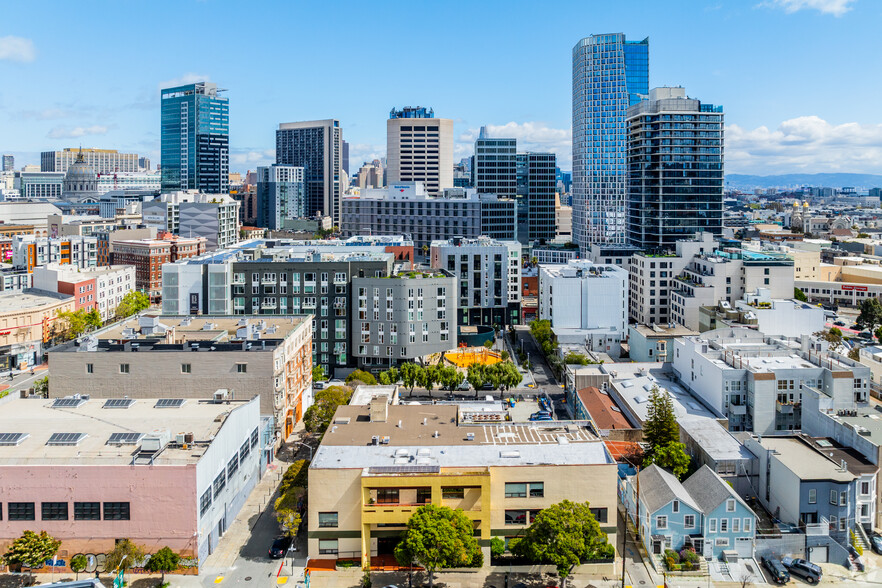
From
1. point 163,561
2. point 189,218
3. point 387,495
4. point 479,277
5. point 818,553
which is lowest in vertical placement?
point 818,553

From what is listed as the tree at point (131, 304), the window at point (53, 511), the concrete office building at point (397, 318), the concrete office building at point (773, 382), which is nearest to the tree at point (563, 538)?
the window at point (53, 511)

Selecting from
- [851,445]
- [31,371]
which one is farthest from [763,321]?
[31,371]

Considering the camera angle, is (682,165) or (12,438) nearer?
(12,438)

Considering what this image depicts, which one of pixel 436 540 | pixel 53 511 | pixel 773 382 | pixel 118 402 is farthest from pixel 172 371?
pixel 773 382

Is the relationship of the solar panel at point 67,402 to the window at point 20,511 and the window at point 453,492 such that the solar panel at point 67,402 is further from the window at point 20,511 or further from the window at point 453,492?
the window at point 453,492

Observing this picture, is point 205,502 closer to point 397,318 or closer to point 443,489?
point 443,489

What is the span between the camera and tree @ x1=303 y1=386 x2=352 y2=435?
6556 cm

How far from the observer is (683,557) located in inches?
1837

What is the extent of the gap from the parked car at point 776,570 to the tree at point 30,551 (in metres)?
42.3

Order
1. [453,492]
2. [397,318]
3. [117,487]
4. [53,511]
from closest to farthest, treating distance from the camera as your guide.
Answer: [117,487] < [53,511] < [453,492] < [397,318]

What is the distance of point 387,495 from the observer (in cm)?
4406

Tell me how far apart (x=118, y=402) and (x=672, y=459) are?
41129mm

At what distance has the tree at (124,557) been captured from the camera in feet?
139

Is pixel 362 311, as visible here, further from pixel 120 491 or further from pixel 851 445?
pixel 851 445
